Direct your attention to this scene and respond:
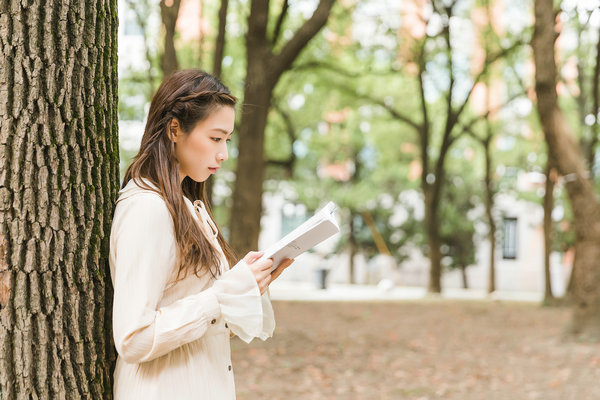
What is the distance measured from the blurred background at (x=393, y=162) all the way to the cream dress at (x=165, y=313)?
1.64 metres

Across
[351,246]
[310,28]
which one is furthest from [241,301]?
[351,246]

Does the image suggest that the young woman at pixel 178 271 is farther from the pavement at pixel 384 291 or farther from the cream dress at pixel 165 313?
the pavement at pixel 384 291

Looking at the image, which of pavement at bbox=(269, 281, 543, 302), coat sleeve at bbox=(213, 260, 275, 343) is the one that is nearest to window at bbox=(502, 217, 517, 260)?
pavement at bbox=(269, 281, 543, 302)

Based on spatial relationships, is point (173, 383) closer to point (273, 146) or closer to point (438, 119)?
point (273, 146)

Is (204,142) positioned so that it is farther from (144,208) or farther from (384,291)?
(384,291)

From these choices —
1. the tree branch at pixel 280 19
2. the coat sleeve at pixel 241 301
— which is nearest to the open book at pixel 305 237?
the coat sleeve at pixel 241 301

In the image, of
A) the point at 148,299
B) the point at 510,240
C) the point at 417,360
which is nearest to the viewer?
the point at 148,299

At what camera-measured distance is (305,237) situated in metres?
2.40

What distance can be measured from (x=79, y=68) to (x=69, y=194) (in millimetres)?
417

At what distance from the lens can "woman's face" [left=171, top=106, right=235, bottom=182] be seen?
94.7 inches

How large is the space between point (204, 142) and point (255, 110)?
8750mm

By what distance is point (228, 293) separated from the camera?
2.24 m

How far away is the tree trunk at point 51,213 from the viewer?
228 centimetres

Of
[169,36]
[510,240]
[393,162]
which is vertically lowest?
[510,240]
